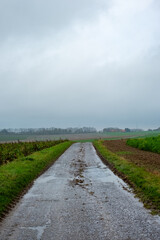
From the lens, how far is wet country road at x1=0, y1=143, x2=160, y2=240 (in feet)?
18.6

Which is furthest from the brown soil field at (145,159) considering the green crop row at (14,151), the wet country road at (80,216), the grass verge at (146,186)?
the green crop row at (14,151)

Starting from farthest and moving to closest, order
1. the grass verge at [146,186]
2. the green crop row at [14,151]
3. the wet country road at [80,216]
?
the green crop row at [14,151]
the grass verge at [146,186]
the wet country road at [80,216]

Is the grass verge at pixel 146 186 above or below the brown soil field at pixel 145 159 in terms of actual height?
below

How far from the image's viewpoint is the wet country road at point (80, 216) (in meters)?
5.66

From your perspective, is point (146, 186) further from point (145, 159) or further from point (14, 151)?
point (14, 151)

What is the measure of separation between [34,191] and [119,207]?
13.4ft

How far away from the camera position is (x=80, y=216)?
22.6 feet

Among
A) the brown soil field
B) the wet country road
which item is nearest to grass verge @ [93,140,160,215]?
the wet country road

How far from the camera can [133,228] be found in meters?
5.92

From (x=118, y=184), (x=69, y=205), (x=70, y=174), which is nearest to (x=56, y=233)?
(x=69, y=205)

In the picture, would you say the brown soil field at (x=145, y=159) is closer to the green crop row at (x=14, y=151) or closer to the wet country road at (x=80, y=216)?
the wet country road at (x=80, y=216)

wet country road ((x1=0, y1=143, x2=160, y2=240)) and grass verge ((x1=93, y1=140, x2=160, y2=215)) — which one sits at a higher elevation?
grass verge ((x1=93, y1=140, x2=160, y2=215))

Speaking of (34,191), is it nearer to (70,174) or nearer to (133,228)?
(70,174)

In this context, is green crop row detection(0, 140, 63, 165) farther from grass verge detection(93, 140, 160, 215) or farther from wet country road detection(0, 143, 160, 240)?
wet country road detection(0, 143, 160, 240)
